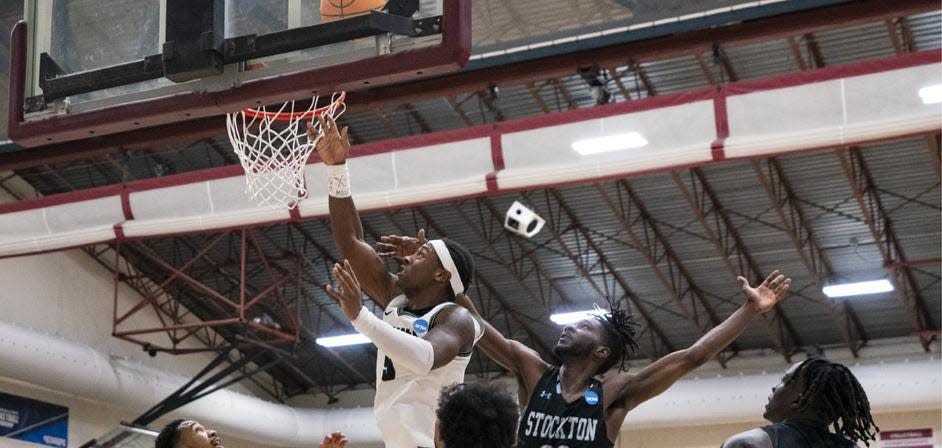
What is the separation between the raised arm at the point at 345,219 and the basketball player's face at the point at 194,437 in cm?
141

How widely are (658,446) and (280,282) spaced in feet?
27.0

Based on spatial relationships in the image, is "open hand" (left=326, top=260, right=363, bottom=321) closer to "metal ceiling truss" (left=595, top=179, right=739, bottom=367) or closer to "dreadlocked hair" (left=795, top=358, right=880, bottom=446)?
"dreadlocked hair" (left=795, top=358, right=880, bottom=446)

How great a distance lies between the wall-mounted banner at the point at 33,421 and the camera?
68.2 feet

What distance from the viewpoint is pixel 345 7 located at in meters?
6.66

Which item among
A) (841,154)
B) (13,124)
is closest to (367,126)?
(841,154)

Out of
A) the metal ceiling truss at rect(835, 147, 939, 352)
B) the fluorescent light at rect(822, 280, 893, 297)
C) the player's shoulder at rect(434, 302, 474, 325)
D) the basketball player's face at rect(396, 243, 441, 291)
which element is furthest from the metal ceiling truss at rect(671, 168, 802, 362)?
the player's shoulder at rect(434, 302, 474, 325)

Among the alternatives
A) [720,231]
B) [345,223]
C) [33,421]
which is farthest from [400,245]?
[33,421]

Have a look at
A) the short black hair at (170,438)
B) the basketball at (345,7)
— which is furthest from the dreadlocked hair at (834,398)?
the short black hair at (170,438)

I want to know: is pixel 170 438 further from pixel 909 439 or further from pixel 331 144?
pixel 909 439

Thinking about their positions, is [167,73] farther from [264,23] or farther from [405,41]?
[405,41]

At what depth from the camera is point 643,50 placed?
1305 centimetres

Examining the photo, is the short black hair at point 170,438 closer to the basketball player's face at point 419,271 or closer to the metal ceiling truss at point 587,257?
the basketball player's face at point 419,271

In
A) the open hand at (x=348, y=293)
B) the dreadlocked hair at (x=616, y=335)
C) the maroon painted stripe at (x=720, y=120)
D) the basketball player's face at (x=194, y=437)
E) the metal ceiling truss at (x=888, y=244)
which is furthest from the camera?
the metal ceiling truss at (x=888, y=244)

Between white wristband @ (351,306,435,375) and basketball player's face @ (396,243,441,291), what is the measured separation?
25.1 inches
